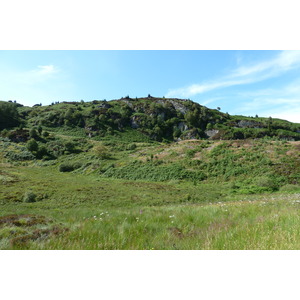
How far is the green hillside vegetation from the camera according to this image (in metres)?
4.20

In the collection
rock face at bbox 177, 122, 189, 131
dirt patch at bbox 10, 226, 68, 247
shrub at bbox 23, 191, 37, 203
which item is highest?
rock face at bbox 177, 122, 189, 131

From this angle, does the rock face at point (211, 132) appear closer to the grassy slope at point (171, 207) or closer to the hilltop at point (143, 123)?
the hilltop at point (143, 123)

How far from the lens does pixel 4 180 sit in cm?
2852

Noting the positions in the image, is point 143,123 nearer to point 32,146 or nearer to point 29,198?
point 32,146

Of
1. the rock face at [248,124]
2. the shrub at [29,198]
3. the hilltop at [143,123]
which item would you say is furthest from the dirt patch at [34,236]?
the rock face at [248,124]

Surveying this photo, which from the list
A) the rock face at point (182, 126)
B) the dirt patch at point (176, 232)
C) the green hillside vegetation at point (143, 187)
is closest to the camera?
the green hillside vegetation at point (143, 187)

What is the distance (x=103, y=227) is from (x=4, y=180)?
31972mm

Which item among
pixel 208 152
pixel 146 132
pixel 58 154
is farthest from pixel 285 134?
pixel 58 154

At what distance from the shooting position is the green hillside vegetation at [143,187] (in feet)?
13.8

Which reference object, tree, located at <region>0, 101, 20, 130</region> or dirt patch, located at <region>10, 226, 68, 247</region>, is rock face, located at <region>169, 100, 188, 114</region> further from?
dirt patch, located at <region>10, 226, 68, 247</region>

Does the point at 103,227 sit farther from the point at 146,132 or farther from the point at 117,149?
the point at 146,132

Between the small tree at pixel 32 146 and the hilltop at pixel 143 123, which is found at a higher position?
the hilltop at pixel 143 123

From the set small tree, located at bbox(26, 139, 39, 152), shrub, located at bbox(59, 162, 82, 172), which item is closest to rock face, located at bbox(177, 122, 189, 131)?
small tree, located at bbox(26, 139, 39, 152)

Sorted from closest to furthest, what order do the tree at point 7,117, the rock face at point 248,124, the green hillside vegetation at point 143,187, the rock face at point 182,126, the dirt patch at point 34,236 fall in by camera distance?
1. the dirt patch at point 34,236
2. the green hillside vegetation at point 143,187
3. the tree at point 7,117
4. the rock face at point 182,126
5. the rock face at point 248,124
